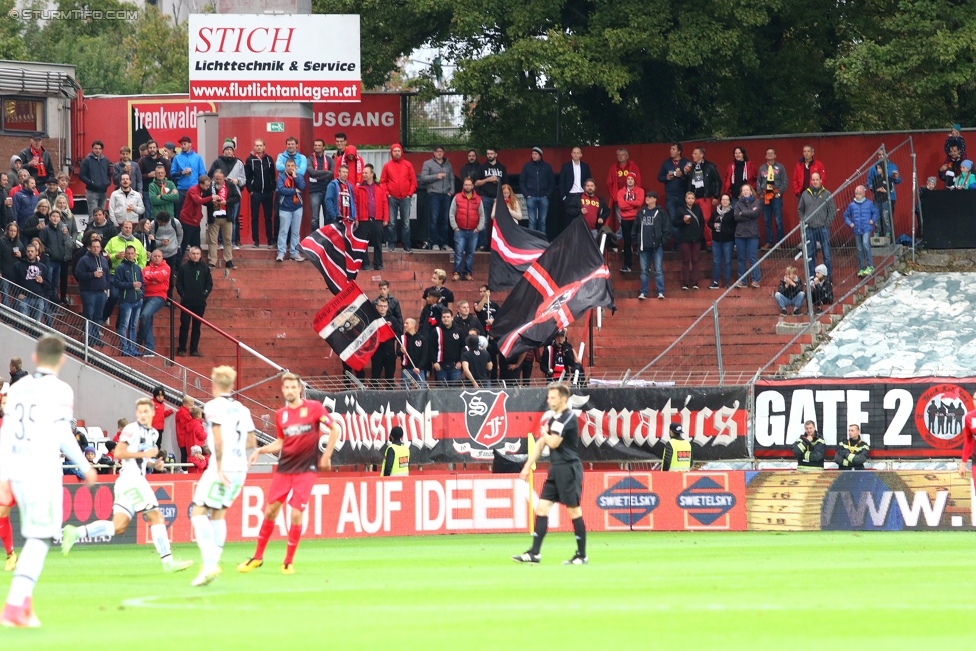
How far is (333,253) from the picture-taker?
2686 cm

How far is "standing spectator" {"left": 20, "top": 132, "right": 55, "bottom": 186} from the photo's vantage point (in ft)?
93.9

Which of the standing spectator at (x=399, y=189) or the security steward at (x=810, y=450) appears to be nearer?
the security steward at (x=810, y=450)

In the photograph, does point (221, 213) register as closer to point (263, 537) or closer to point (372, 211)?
point (372, 211)

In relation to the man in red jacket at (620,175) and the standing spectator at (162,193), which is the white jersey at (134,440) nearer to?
the standing spectator at (162,193)

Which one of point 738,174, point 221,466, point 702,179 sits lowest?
point 221,466

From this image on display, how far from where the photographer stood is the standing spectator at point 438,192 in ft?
102

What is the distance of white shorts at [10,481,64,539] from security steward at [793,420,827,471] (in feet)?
49.1

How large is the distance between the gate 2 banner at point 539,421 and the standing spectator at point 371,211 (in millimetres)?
6542

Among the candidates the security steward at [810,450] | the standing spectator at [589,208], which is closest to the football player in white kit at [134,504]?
the security steward at [810,450]

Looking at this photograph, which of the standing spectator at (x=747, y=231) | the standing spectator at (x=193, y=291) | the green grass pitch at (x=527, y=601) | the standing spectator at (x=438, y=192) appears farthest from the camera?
the standing spectator at (x=438, y=192)

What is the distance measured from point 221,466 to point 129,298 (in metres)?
13.7

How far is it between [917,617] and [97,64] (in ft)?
204

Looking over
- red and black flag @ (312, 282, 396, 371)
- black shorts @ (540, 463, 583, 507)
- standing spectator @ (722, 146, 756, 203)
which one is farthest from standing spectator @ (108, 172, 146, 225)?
black shorts @ (540, 463, 583, 507)

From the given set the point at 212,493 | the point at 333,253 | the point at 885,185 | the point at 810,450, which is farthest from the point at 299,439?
the point at 885,185
